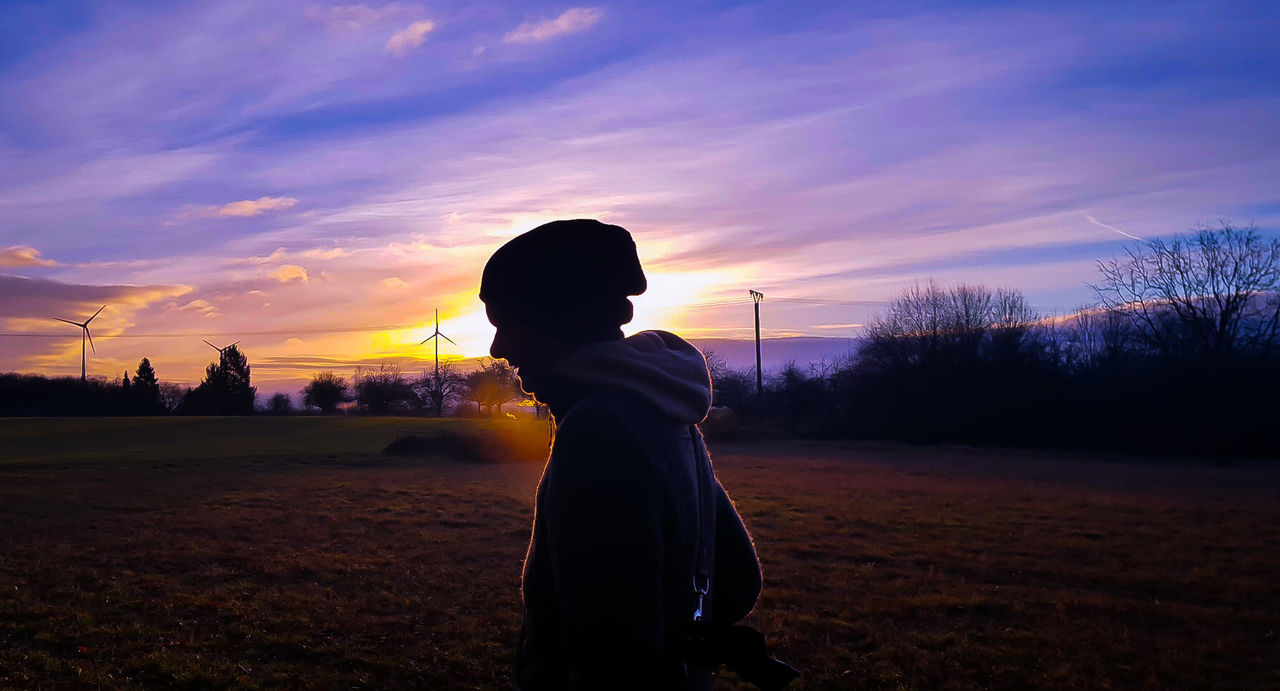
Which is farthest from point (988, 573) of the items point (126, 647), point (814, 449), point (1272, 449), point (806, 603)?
point (1272, 449)

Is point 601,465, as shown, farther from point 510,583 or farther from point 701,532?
point 510,583

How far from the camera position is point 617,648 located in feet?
4.75

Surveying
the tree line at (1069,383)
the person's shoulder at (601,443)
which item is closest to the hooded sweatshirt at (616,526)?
the person's shoulder at (601,443)

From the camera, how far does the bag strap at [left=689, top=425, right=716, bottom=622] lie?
1.73m

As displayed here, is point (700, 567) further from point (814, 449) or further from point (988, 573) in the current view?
point (814, 449)

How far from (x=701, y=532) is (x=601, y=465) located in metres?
0.42

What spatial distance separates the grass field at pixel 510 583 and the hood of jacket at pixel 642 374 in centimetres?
433

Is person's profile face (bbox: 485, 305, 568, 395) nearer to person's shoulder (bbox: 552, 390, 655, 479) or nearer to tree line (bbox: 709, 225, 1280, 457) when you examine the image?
person's shoulder (bbox: 552, 390, 655, 479)

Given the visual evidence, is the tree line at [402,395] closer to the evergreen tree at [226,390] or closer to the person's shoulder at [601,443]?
the evergreen tree at [226,390]

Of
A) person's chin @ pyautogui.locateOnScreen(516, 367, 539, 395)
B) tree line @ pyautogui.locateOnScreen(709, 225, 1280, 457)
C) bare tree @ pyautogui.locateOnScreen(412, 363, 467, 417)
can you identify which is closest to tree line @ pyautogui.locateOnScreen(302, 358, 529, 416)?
bare tree @ pyautogui.locateOnScreen(412, 363, 467, 417)

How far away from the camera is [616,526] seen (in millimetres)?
1464

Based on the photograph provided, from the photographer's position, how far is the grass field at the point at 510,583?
5785 millimetres

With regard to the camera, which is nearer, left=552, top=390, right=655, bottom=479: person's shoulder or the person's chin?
left=552, top=390, right=655, bottom=479: person's shoulder

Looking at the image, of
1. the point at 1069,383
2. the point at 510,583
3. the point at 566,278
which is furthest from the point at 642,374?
the point at 1069,383
